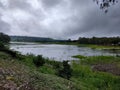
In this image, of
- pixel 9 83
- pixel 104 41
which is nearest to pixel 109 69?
pixel 9 83

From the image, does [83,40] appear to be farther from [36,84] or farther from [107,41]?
[36,84]

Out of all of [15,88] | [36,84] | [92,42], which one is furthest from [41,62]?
[92,42]

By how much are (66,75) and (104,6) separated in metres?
5.54

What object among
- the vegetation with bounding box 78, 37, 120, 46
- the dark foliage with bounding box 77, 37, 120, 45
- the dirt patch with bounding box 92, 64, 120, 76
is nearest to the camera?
the dirt patch with bounding box 92, 64, 120, 76

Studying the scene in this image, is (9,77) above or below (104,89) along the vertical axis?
above

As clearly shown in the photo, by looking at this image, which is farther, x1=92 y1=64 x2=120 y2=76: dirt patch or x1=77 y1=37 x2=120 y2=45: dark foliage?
x1=77 y1=37 x2=120 y2=45: dark foliage

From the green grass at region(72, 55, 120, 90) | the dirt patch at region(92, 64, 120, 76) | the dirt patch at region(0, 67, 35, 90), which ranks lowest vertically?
the dirt patch at region(92, 64, 120, 76)

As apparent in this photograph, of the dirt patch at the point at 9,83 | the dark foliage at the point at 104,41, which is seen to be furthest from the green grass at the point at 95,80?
the dark foliage at the point at 104,41

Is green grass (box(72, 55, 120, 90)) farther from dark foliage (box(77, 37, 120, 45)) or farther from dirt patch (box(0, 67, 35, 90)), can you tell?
dark foliage (box(77, 37, 120, 45))

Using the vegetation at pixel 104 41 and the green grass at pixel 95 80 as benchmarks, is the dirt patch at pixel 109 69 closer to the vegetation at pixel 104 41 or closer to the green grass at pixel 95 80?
the green grass at pixel 95 80

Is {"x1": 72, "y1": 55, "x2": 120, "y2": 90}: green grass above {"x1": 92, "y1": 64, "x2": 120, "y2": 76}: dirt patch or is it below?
above

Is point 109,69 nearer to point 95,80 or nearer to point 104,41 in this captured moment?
point 95,80

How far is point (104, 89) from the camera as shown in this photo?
1463cm

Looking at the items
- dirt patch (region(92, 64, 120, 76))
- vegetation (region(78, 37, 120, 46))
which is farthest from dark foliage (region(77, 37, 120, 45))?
dirt patch (region(92, 64, 120, 76))
